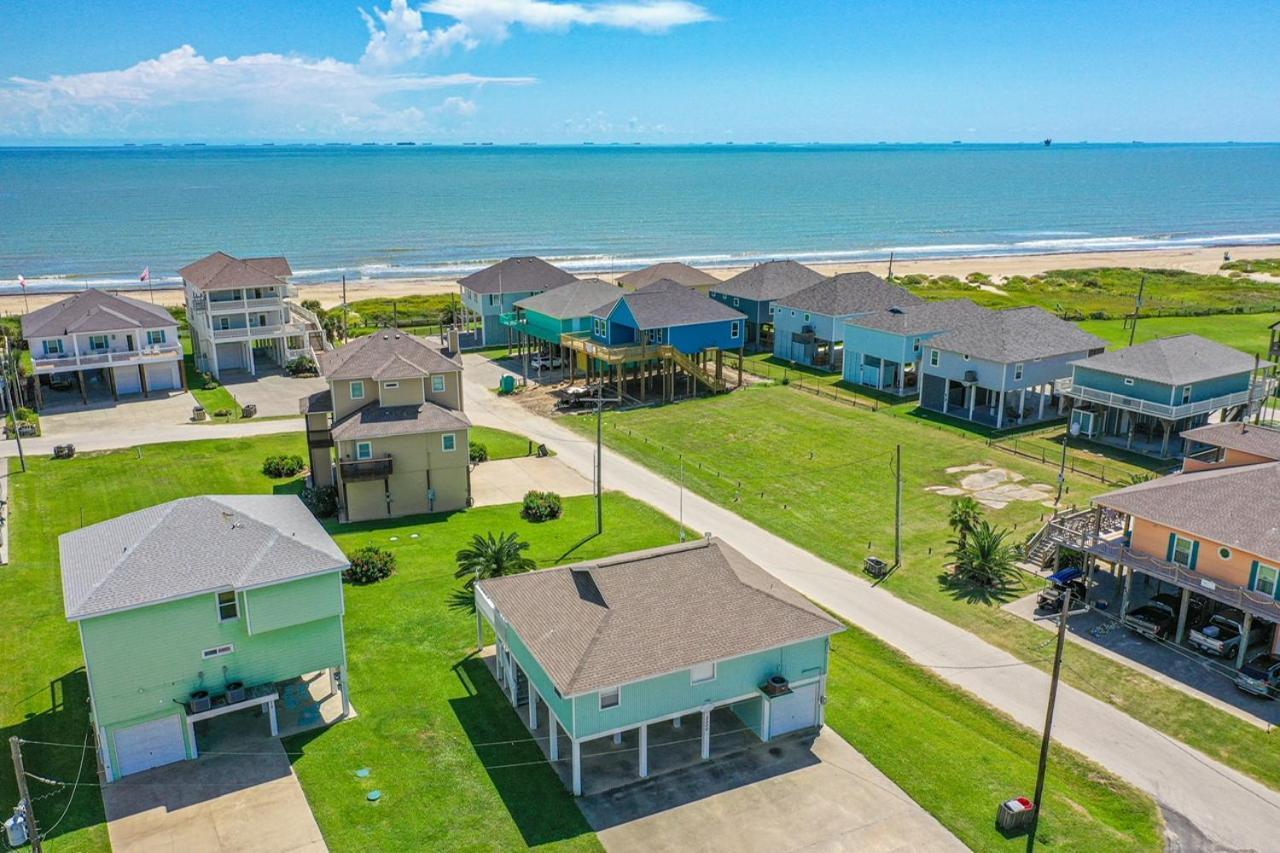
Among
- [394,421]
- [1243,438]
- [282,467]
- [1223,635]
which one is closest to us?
[1223,635]

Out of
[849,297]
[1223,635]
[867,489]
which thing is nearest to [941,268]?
[849,297]

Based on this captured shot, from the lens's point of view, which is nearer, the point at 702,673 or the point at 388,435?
the point at 702,673

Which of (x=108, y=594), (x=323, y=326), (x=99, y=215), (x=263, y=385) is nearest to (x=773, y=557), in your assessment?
(x=108, y=594)

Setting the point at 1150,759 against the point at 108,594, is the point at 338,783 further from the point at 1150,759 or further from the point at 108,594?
the point at 1150,759

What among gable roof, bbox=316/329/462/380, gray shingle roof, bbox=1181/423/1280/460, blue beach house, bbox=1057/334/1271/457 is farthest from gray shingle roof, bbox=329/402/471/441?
blue beach house, bbox=1057/334/1271/457

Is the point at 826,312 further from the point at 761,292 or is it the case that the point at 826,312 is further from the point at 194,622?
the point at 194,622

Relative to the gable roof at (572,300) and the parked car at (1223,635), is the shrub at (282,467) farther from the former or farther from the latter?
the parked car at (1223,635)

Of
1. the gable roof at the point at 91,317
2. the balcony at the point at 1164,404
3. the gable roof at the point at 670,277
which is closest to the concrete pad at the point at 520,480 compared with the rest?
the gable roof at the point at 91,317

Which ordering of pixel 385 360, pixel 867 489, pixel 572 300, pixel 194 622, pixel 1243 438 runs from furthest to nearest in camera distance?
1. pixel 572 300
2. pixel 867 489
3. pixel 385 360
4. pixel 1243 438
5. pixel 194 622
